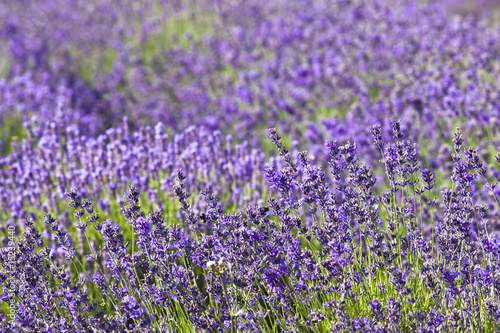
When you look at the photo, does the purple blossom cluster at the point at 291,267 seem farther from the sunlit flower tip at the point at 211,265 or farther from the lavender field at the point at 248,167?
the sunlit flower tip at the point at 211,265

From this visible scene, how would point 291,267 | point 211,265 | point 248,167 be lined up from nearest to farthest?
point 211,265 → point 291,267 → point 248,167

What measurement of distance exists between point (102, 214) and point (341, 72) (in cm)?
389

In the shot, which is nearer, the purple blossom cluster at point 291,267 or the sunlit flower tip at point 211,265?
the sunlit flower tip at point 211,265

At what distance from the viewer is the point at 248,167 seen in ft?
14.9

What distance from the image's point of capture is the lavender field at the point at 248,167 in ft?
8.25

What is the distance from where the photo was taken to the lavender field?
2.52 m

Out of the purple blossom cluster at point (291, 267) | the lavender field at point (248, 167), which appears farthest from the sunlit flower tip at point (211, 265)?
the purple blossom cluster at point (291, 267)

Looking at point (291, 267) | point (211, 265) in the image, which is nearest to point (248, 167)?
point (291, 267)

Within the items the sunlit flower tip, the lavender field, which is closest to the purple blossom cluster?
the lavender field

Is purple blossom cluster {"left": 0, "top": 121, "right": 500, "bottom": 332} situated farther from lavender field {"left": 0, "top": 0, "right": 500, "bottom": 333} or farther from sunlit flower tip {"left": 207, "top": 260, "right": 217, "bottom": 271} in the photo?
sunlit flower tip {"left": 207, "top": 260, "right": 217, "bottom": 271}

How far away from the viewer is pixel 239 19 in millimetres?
10195

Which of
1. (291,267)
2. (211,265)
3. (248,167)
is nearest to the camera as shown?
(211,265)

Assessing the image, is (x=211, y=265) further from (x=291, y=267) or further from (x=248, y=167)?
(x=248, y=167)

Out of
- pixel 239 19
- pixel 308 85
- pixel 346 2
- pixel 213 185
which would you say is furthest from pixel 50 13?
pixel 213 185
